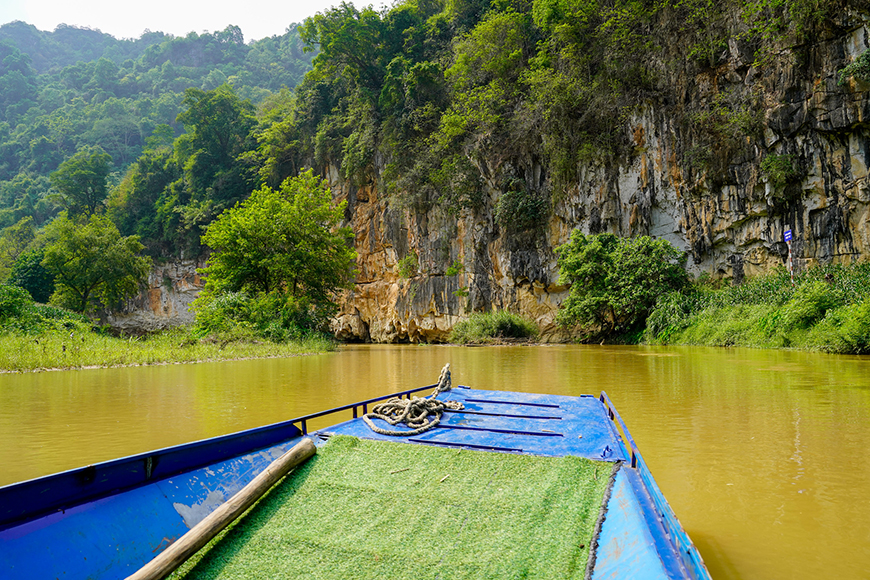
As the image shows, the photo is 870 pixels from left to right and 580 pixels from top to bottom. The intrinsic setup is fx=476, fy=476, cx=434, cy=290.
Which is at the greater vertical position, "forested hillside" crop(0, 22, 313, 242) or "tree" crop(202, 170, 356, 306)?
"forested hillside" crop(0, 22, 313, 242)

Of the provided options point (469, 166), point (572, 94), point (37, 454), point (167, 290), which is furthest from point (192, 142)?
point (37, 454)

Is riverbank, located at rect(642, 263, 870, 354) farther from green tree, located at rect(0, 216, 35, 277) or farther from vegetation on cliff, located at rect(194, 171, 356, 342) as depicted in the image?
green tree, located at rect(0, 216, 35, 277)

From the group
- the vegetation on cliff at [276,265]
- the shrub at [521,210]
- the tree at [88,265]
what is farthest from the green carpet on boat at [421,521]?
the tree at [88,265]

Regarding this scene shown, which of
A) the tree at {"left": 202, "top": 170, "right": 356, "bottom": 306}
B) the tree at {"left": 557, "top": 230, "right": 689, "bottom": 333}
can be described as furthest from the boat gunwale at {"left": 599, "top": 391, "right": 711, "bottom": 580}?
the tree at {"left": 202, "top": 170, "right": 356, "bottom": 306}

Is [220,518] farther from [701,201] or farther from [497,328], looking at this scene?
[701,201]

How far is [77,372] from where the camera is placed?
9547 millimetres

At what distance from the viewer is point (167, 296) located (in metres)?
33.5

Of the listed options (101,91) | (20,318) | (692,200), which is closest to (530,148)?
(692,200)

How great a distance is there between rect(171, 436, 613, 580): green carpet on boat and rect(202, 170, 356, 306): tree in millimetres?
16543

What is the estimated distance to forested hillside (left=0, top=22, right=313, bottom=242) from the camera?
46.8 m

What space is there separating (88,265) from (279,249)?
14914mm

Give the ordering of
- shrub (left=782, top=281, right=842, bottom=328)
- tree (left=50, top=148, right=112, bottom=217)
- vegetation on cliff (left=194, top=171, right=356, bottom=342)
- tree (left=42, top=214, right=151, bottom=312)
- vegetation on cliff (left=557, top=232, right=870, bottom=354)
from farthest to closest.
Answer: tree (left=50, top=148, right=112, bottom=217)
tree (left=42, top=214, right=151, bottom=312)
vegetation on cliff (left=194, top=171, right=356, bottom=342)
shrub (left=782, top=281, right=842, bottom=328)
vegetation on cliff (left=557, top=232, right=870, bottom=354)

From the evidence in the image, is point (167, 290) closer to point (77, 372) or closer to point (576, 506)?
point (77, 372)

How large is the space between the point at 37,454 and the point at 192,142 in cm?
3620
